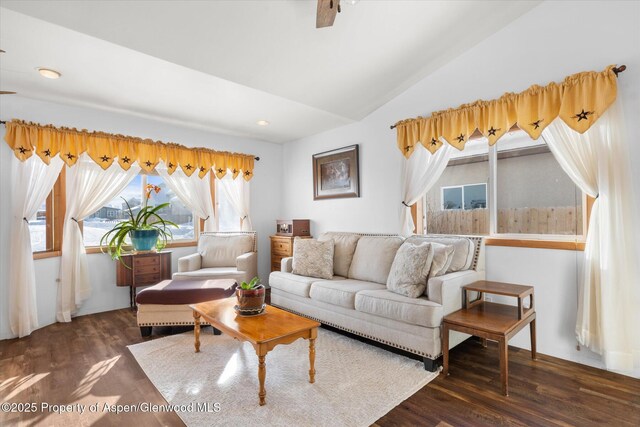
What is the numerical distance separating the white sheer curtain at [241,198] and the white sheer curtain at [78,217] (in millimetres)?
1499

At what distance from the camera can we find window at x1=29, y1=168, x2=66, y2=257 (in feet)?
11.4

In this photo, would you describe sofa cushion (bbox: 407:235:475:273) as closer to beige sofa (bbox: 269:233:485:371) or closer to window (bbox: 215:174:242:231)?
beige sofa (bbox: 269:233:485:371)

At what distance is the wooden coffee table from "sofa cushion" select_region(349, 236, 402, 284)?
119cm

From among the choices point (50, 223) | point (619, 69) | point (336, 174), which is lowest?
point (50, 223)

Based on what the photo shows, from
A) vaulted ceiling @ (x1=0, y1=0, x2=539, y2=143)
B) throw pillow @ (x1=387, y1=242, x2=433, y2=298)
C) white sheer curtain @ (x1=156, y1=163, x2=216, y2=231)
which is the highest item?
vaulted ceiling @ (x1=0, y1=0, x2=539, y2=143)

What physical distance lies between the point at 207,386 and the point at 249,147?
368 cm

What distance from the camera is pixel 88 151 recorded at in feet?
11.8

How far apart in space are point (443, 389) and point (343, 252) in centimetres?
182

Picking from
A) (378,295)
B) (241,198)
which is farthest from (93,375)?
(241,198)

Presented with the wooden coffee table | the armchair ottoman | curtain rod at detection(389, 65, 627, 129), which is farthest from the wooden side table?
the armchair ottoman

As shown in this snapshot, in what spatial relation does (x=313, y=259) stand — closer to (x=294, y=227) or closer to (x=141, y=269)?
(x=294, y=227)

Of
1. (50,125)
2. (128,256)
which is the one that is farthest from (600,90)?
(50,125)

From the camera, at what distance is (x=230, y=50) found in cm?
256

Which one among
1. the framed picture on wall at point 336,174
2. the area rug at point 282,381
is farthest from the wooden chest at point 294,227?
the area rug at point 282,381
